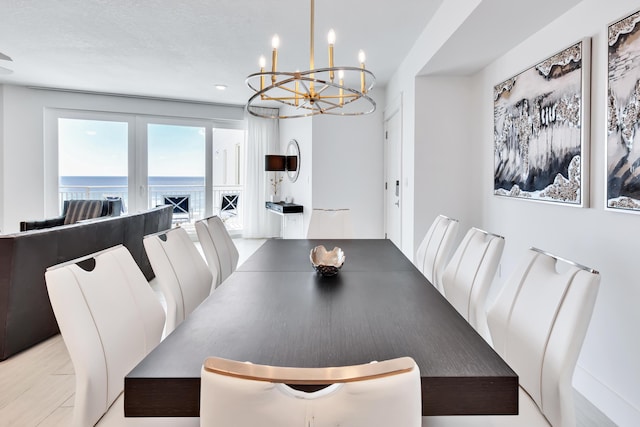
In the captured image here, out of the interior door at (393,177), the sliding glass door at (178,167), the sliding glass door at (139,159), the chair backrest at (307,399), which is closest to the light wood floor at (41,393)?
the chair backrest at (307,399)

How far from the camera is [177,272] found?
1728mm

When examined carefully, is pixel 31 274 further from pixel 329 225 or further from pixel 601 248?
pixel 601 248

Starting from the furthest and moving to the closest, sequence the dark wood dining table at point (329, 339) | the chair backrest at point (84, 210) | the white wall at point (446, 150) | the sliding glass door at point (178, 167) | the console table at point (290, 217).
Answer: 1. the sliding glass door at point (178, 167)
2. the console table at point (290, 217)
3. the chair backrest at point (84, 210)
4. the white wall at point (446, 150)
5. the dark wood dining table at point (329, 339)

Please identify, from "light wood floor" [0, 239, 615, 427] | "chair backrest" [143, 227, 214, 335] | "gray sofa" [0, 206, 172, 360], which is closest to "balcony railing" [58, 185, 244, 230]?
"gray sofa" [0, 206, 172, 360]

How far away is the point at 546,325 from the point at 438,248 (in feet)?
4.04

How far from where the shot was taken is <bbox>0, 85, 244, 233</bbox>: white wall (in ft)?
18.0

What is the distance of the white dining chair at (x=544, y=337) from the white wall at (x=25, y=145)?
6.64 m

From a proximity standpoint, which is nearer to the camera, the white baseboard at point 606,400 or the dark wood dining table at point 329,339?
the dark wood dining table at point 329,339

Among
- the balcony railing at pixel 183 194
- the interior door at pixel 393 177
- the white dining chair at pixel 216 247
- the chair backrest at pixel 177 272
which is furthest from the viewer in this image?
the balcony railing at pixel 183 194

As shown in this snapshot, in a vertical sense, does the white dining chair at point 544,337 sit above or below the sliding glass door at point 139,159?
below

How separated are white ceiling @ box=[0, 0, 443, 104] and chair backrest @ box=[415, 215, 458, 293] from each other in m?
1.82

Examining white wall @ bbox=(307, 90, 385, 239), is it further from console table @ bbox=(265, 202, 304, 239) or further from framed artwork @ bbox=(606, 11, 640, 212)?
framed artwork @ bbox=(606, 11, 640, 212)

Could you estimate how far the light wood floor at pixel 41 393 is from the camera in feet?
6.03

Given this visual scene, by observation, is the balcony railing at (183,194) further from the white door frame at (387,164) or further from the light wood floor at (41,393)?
the light wood floor at (41,393)
